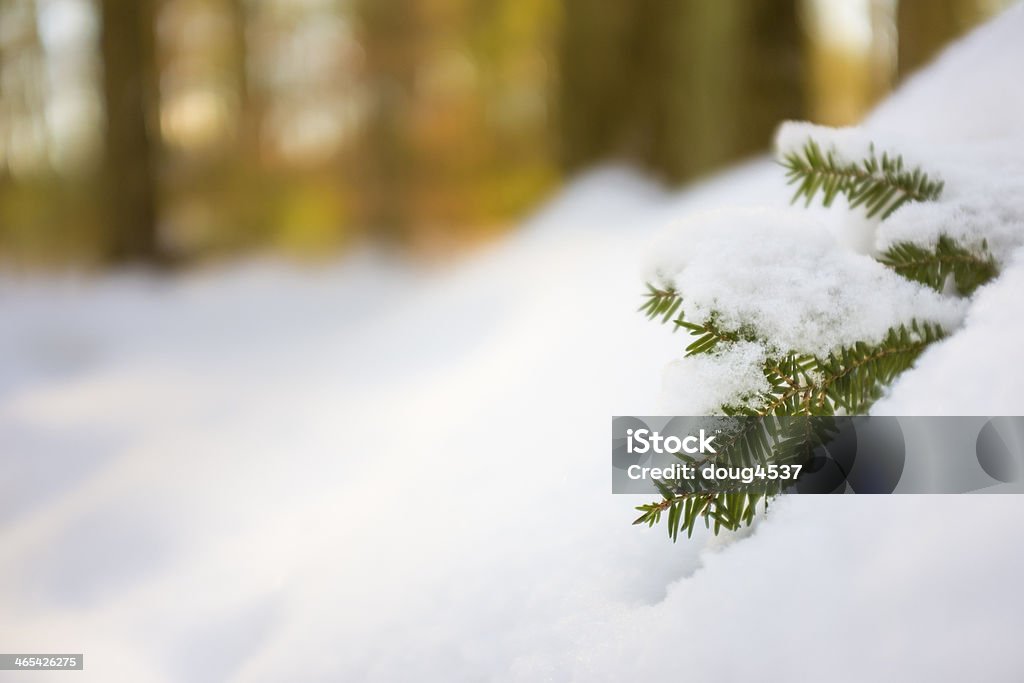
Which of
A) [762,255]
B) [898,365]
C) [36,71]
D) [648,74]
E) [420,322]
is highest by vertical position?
[36,71]

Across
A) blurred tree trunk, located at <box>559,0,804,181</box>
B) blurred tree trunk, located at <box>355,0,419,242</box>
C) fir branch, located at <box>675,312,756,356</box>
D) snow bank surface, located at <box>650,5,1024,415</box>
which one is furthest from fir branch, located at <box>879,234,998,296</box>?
blurred tree trunk, located at <box>355,0,419,242</box>

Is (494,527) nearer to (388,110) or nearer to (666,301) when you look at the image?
(666,301)

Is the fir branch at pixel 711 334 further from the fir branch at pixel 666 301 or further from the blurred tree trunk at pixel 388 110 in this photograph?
the blurred tree trunk at pixel 388 110

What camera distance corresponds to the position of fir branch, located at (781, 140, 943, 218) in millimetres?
819

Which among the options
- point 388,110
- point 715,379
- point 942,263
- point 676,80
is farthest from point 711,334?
point 388,110

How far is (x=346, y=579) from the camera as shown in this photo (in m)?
1.04

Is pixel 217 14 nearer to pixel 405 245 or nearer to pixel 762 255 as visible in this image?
pixel 405 245

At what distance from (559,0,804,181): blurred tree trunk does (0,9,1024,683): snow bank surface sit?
1.11 metres

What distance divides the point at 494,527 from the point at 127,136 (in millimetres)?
4283

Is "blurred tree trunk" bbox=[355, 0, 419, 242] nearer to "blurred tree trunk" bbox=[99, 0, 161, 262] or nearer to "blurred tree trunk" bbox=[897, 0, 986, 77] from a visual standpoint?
"blurred tree trunk" bbox=[99, 0, 161, 262]

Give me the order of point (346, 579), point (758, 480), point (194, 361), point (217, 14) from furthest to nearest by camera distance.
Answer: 1. point (217, 14)
2. point (194, 361)
3. point (346, 579)
4. point (758, 480)

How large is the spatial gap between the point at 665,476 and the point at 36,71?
6.23m

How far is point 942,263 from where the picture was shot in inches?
30.4

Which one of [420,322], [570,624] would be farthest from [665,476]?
[420,322]
